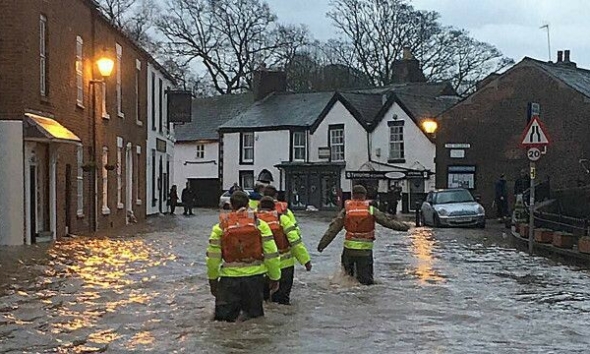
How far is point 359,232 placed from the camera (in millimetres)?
15484

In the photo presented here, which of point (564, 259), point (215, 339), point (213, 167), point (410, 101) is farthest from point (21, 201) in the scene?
point (213, 167)

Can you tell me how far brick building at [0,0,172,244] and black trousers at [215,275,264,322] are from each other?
12.4m

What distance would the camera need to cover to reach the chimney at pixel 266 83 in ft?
208

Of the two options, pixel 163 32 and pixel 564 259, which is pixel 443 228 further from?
pixel 163 32

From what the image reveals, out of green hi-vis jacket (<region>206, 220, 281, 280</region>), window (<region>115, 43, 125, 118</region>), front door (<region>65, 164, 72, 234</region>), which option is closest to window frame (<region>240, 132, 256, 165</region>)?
window (<region>115, 43, 125, 118</region>)

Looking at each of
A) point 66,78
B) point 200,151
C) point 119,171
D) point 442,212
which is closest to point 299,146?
point 200,151

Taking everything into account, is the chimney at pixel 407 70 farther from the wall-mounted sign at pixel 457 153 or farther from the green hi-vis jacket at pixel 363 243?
the green hi-vis jacket at pixel 363 243

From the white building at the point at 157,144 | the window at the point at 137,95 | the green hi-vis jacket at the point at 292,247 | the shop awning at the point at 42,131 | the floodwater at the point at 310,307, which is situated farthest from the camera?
the white building at the point at 157,144

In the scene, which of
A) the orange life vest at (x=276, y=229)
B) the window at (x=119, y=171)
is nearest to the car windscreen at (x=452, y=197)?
the window at (x=119, y=171)

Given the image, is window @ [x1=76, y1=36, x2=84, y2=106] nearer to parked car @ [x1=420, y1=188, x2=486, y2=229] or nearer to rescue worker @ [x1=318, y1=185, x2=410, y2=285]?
parked car @ [x1=420, y1=188, x2=486, y2=229]

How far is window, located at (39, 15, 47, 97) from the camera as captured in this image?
24328 millimetres

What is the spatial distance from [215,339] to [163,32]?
6019cm

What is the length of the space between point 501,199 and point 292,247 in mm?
27008

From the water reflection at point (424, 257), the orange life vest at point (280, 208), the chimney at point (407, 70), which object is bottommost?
the water reflection at point (424, 257)
